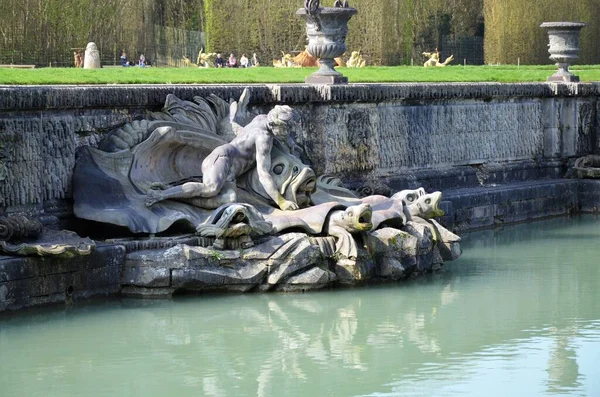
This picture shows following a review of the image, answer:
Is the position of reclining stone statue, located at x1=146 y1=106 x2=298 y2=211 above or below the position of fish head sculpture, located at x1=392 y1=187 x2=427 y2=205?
above

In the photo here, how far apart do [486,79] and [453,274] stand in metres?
10.8

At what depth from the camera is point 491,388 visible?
27.1ft

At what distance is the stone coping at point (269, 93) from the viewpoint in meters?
10.9

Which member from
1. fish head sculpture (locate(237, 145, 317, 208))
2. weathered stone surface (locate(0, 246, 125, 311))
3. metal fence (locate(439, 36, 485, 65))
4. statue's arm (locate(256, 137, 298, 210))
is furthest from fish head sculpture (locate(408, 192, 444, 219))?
metal fence (locate(439, 36, 485, 65))

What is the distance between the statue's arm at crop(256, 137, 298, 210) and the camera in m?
11.6

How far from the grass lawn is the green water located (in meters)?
6.01

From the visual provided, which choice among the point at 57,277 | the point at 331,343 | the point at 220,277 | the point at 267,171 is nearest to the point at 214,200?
the point at 267,171

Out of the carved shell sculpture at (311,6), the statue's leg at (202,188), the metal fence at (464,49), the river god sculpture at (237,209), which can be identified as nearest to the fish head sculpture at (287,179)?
the river god sculpture at (237,209)

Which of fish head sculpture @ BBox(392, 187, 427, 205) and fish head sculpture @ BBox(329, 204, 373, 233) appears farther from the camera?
fish head sculpture @ BBox(392, 187, 427, 205)

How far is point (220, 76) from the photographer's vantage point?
65.2 ft

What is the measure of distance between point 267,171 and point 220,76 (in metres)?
8.31

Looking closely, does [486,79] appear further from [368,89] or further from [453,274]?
[453,274]

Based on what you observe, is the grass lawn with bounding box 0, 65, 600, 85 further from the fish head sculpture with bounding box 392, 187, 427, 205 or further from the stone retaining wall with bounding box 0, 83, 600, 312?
the fish head sculpture with bounding box 392, 187, 427, 205

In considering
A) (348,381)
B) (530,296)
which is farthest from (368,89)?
(348,381)
